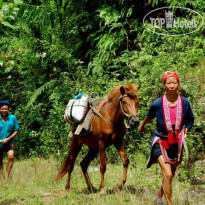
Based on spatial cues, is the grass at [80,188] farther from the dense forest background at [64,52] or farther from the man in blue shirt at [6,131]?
the dense forest background at [64,52]

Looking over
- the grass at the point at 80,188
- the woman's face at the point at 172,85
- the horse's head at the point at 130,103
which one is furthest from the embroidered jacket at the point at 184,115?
the grass at the point at 80,188

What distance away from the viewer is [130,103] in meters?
6.53

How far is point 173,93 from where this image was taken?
5098 mm

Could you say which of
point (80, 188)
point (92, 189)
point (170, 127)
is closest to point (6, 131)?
point (80, 188)

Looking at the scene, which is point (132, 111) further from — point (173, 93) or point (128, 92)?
point (173, 93)

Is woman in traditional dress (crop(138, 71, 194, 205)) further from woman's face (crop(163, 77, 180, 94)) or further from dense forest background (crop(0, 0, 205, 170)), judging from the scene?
dense forest background (crop(0, 0, 205, 170))

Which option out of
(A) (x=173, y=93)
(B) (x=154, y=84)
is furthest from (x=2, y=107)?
(A) (x=173, y=93)

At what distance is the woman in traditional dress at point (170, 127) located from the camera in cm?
506

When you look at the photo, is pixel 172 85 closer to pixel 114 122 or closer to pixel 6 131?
pixel 114 122

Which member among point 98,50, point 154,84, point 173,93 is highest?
point 98,50

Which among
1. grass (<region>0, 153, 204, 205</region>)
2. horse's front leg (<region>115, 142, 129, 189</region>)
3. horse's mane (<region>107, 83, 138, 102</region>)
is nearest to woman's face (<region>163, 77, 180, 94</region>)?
horse's mane (<region>107, 83, 138, 102</region>)

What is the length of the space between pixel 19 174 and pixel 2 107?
1.85m

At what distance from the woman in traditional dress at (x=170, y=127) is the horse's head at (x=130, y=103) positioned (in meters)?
1.06

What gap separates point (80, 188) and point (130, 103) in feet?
8.53
